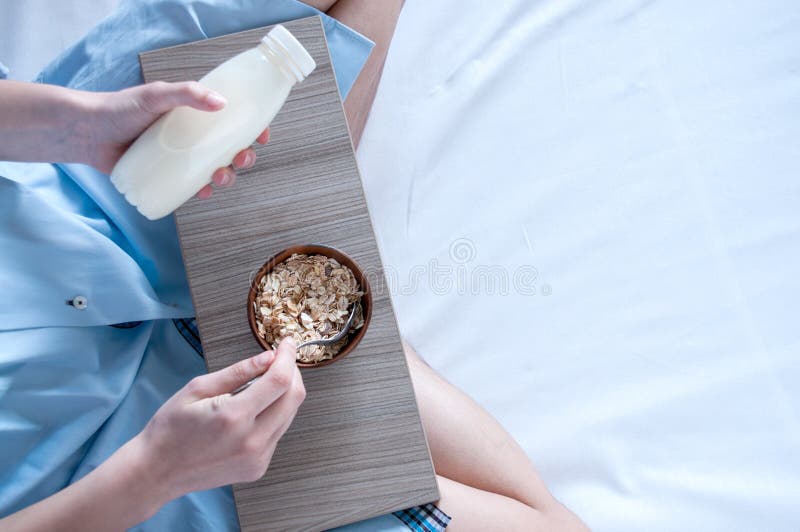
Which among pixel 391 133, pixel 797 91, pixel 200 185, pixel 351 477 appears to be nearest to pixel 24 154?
pixel 200 185

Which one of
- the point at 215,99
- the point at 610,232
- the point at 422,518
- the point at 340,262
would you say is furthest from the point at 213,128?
the point at 610,232

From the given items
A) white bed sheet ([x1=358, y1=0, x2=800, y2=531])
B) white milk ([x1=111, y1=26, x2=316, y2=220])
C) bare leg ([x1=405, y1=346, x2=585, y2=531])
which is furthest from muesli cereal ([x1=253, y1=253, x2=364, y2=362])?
white bed sheet ([x1=358, y1=0, x2=800, y2=531])

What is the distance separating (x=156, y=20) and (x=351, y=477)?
52 centimetres

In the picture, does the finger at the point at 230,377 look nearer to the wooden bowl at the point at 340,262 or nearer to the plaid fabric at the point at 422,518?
the wooden bowl at the point at 340,262

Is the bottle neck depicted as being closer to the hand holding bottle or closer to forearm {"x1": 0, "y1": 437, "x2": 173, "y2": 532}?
the hand holding bottle

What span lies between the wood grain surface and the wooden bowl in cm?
4

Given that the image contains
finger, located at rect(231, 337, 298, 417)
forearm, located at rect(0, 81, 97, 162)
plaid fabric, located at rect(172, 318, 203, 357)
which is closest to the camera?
finger, located at rect(231, 337, 298, 417)

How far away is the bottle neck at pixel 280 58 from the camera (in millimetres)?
545

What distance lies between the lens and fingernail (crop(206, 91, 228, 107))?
1.78ft

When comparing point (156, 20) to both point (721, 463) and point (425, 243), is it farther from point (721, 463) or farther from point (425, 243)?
point (721, 463)

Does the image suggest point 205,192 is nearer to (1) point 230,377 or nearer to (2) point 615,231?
(1) point 230,377

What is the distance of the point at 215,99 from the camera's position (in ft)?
1.78

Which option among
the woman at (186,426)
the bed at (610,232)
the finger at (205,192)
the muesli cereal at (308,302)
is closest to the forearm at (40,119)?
the woman at (186,426)

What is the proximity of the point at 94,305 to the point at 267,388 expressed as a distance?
0.88 ft
